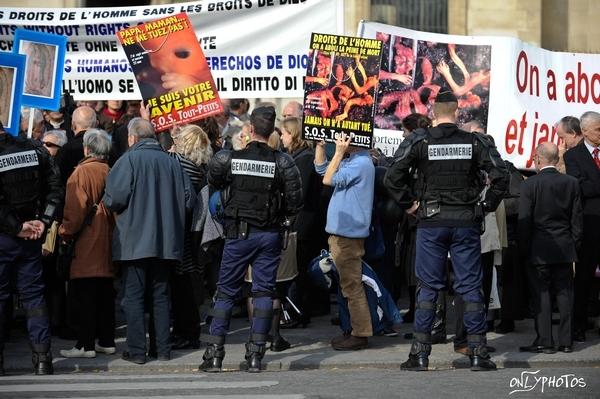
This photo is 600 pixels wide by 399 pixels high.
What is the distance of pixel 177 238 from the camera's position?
41.8 ft

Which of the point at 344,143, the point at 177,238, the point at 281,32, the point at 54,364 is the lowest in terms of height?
the point at 54,364

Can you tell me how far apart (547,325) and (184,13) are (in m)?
4.45

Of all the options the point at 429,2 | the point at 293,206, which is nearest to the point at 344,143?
the point at 293,206

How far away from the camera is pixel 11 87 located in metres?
13.2

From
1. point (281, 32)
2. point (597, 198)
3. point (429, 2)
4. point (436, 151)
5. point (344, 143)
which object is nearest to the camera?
point (436, 151)

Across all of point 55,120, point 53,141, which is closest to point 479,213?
point 53,141

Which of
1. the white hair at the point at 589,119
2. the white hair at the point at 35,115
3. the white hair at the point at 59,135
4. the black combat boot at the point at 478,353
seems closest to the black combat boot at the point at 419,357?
the black combat boot at the point at 478,353

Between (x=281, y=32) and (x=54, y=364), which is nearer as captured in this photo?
(x=54, y=364)

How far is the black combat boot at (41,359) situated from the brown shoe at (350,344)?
2502 mm

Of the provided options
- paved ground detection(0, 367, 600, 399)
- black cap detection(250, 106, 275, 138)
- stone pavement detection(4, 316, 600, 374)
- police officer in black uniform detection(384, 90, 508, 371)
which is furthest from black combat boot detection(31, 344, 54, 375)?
police officer in black uniform detection(384, 90, 508, 371)

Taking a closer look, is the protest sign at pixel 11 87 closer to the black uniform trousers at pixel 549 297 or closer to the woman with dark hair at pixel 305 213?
the woman with dark hair at pixel 305 213

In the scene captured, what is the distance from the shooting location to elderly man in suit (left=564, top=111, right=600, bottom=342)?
13836 mm

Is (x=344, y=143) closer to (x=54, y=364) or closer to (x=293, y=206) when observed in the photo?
(x=293, y=206)

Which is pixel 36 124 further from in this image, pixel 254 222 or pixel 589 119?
pixel 589 119
